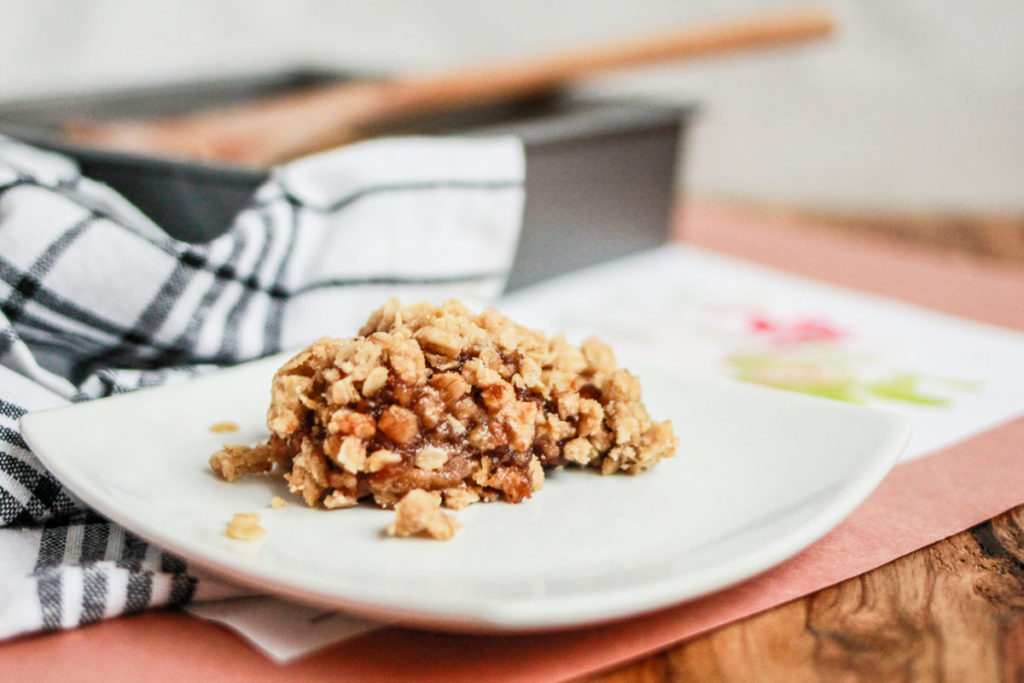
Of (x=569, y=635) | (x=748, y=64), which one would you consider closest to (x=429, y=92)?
(x=569, y=635)

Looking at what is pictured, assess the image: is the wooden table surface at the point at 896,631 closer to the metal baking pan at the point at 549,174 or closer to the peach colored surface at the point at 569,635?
the peach colored surface at the point at 569,635

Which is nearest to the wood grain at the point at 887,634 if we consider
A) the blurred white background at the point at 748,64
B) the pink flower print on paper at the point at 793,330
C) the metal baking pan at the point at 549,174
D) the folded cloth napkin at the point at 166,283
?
the folded cloth napkin at the point at 166,283

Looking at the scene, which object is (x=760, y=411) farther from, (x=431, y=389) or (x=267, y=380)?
(x=267, y=380)

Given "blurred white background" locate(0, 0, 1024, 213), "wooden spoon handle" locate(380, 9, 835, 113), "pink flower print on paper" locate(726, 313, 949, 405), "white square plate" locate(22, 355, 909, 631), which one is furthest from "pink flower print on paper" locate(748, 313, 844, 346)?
"blurred white background" locate(0, 0, 1024, 213)

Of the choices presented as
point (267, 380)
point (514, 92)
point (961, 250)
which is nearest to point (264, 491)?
point (267, 380)

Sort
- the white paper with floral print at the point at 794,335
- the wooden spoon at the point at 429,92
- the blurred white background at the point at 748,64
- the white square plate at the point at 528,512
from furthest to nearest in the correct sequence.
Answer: the blurred white background at the point at 748,64 → the wooden spoon at the point at 429,92 → the white paper with floral print at the point at 794,335 → the white square plate at the point at 528,512
